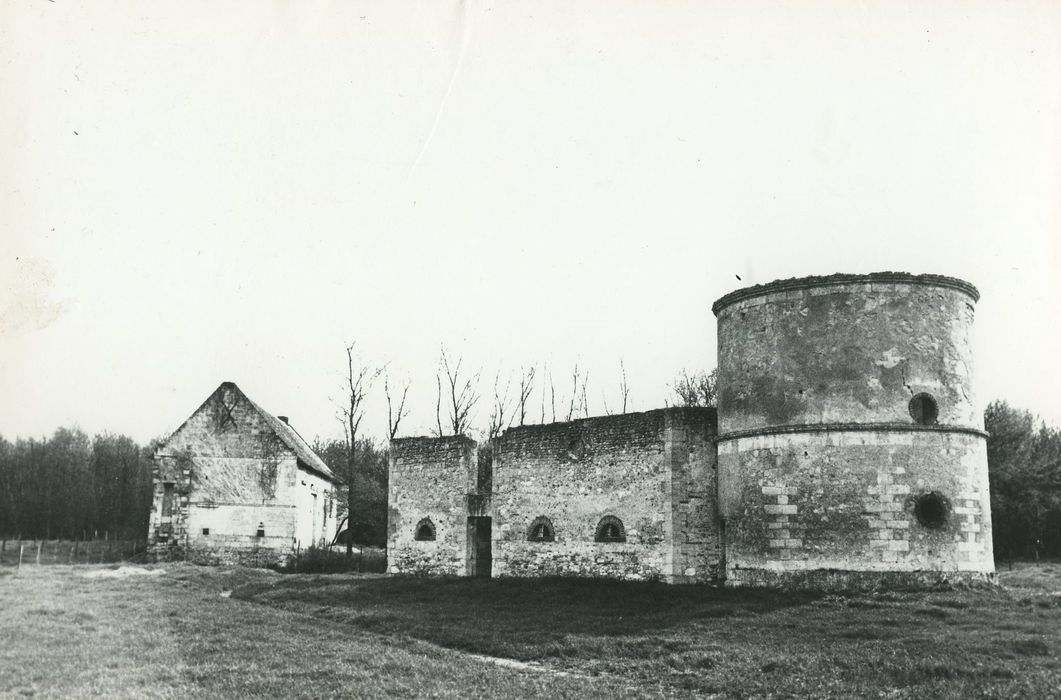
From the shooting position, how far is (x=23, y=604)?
54.7ft

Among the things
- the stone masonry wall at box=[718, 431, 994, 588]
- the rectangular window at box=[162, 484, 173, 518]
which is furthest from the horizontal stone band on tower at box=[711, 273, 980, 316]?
the rectangular window at box=[162, 484, 173, 518]

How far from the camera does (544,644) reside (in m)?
12.4

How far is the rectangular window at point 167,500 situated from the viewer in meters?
29.8

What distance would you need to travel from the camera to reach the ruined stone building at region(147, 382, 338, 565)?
29.5 meters

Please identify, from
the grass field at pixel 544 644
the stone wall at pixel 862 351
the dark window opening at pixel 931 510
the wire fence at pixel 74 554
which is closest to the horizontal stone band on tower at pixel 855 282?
the stone wall at pixel 862 351

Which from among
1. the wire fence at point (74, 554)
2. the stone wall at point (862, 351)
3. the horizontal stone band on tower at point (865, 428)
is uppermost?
the stone wall at point (862, 351)

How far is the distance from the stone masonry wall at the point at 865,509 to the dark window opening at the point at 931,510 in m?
0.08

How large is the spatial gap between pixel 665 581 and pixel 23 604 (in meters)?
13.0

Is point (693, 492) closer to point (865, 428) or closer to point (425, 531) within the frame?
point (865, 428)

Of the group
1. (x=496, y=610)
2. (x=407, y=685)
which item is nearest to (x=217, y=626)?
(x=496, y=610)

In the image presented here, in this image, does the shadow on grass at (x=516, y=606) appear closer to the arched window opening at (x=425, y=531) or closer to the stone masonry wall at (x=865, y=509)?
the stone masonry wall at (x=865, y=509)

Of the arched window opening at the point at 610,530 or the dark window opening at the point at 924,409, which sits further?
the arched window opening at the point at 610,530

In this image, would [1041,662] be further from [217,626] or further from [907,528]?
[217,626]

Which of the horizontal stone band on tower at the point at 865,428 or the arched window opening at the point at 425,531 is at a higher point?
the horizontal stone band on tower at the point at 865,428
